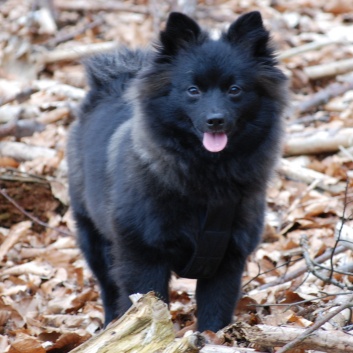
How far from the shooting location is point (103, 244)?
5.48 metres

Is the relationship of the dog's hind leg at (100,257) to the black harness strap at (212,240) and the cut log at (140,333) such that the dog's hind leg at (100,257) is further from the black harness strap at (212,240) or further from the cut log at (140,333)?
the cut log at (140,333)

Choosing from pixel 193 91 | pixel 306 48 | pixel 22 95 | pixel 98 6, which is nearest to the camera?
pixel 193 91

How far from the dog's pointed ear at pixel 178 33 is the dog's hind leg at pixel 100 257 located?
164 cm

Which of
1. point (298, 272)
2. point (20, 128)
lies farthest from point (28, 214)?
point (298, 272)

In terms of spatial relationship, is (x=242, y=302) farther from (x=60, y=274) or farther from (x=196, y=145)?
(x=60, y=274)

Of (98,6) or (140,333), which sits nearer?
(140,333)

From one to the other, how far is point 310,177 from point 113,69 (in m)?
2.50

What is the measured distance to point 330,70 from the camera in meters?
9.09

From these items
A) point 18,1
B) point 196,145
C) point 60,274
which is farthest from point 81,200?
point 18,1

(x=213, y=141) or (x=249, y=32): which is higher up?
(x=249, y=32)

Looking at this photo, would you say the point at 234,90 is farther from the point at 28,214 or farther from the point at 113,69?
the point at 28,214

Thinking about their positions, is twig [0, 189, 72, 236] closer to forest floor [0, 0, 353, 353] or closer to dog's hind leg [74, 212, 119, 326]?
forest floor [0, 0, 353, 353]

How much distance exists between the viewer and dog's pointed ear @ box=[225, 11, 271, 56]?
177 inches

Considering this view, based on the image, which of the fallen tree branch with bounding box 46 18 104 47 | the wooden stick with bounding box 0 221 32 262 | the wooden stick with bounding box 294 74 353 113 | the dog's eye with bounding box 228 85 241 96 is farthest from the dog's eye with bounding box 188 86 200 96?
the fallen tree branch with bounding box 46 18 104 47
